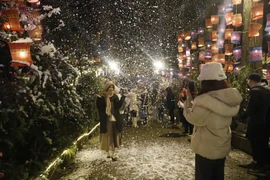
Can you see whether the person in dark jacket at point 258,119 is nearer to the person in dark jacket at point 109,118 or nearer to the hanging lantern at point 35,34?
the person in dark jacket at point 109,118

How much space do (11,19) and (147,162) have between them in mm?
5022

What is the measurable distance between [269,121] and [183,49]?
1564 cm

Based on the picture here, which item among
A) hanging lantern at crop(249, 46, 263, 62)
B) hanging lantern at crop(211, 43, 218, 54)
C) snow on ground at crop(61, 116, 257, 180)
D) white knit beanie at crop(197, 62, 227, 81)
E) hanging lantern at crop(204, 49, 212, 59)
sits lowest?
snow on ground at crop(61, 116, 257, 180)

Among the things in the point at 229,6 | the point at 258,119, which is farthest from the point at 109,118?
the point at 229,6

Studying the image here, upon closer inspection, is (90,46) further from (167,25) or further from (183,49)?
(167,25)

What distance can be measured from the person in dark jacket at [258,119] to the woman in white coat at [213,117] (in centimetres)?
280

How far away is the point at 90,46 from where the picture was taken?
16.8m

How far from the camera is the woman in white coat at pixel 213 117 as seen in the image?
11.2 ft

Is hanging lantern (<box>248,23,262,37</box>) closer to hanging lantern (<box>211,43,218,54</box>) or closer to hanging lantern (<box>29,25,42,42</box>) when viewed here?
hanging lantern (<box>211,43,218,54</box>)

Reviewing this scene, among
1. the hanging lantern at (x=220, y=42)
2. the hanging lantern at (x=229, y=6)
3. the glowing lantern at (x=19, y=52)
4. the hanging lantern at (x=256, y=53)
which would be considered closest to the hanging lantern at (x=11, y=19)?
the glowing lantern at (x=19, y=52)

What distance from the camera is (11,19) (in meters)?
5.45

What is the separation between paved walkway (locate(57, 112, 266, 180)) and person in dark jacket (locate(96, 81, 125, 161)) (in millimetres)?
494

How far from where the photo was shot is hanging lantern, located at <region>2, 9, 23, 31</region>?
5406 mm

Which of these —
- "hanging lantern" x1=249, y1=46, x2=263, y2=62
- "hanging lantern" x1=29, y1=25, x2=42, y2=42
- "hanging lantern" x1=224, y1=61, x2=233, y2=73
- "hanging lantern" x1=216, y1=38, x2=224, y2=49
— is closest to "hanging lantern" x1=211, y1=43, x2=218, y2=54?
"hanging lantern" x1=216, y1=38, x2=224, y2=49
